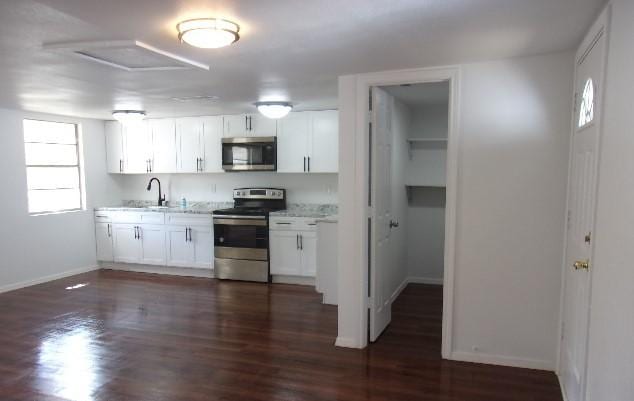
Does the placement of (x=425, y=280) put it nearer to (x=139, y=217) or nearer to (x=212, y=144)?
(x=212, y=144)

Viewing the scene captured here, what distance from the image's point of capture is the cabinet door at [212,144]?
19.5ft

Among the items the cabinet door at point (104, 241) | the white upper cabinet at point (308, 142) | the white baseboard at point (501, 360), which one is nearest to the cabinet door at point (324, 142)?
the white upper cabinet at point (308, 142)

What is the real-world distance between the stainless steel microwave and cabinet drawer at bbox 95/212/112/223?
1901mm

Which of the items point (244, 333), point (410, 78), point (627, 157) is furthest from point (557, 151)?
point (244, 333)

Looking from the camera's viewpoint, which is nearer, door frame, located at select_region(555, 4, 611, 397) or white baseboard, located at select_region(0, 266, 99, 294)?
door frame, located at select_region(555, 4, 611, 397)

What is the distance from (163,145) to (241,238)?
6.27ft

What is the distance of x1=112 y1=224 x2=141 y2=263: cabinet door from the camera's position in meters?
6.12

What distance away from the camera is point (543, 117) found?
288cm

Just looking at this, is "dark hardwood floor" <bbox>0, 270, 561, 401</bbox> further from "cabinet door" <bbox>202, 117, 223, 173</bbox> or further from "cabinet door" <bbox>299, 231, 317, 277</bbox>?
"cabinet door" <bbox>202, 117, 223, 173</bbox>

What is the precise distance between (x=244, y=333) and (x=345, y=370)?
1.12 meters

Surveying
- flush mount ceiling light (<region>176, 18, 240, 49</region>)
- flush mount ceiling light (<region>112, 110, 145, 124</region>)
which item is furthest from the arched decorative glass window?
flush mount ceiling light (<region>112, 110, 145, 124</region>)

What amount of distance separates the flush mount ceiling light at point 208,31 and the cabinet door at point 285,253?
3.49m

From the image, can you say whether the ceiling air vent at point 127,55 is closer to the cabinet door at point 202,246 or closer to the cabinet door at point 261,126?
the cabinet door at point 261,126

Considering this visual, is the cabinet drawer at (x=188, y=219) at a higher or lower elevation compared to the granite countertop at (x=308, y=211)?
lower
